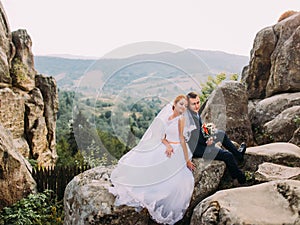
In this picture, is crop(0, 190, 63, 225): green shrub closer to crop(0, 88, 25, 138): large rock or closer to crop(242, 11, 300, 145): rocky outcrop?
crop(242, 11, 300, 145): rocky outcrop

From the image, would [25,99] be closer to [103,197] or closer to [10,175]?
[10,175]

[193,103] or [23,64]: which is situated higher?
[193,103]

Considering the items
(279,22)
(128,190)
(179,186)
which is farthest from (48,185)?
(279,22)

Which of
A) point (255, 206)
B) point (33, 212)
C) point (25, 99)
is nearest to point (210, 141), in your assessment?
point (255, 206)

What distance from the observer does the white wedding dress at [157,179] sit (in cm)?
514

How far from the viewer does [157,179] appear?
527 cm

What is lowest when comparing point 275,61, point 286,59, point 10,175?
point 10,175

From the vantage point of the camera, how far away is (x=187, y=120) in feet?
18.3

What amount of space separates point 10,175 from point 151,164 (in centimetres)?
350

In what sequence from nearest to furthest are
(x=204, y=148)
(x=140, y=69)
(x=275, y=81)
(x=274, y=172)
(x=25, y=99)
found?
(x=140, y=69)
(x=274, y=172)
(x=204, y=148)
(x=275, y=81)
(x=25, y=99)

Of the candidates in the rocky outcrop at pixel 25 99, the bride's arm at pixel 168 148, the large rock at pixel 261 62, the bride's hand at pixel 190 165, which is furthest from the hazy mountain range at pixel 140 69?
the rocky outcrop at pixel 25 99

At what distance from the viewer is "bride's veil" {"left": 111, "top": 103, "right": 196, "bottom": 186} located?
5.31 metres

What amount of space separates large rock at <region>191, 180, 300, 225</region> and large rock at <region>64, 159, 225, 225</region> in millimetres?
844

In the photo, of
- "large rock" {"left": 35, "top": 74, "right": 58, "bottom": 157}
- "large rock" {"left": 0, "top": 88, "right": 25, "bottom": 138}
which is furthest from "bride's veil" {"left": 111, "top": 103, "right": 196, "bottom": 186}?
"large rock" {"left": 35, "top": 74, "right": 58, "bottom": 157}
